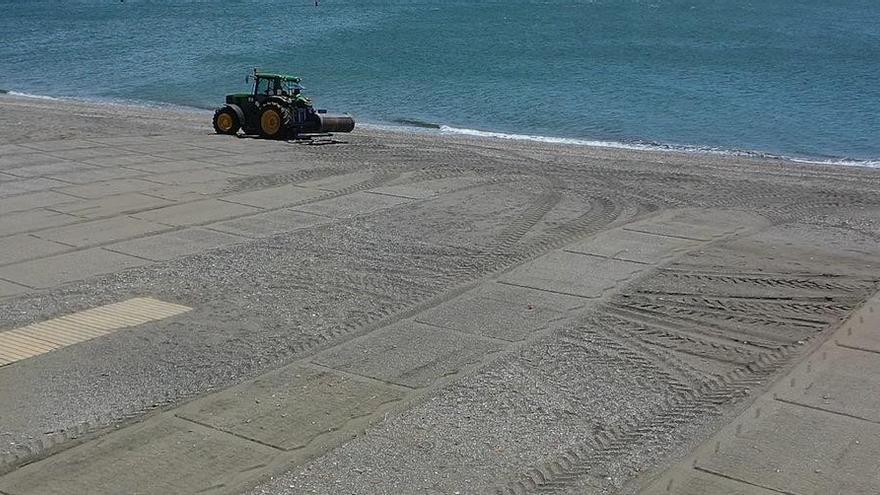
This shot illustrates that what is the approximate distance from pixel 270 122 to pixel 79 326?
14123mm

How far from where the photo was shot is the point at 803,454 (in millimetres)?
8422

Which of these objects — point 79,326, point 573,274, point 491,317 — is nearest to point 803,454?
point 491,317

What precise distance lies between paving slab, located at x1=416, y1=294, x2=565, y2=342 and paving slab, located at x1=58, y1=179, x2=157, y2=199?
835 cm

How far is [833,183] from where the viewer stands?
2214 centimetres

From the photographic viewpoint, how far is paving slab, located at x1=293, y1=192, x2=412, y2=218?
17031mm

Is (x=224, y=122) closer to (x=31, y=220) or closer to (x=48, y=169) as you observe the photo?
(x=48, y=169)

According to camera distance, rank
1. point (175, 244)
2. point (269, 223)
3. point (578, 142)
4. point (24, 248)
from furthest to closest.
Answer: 1. point (578, 142)
2. point (269, 223)
3. point (175, 244)
4. point (24, 248)

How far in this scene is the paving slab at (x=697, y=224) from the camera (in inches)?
632

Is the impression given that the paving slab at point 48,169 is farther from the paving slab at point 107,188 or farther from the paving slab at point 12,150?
the paving slab at point 12,150

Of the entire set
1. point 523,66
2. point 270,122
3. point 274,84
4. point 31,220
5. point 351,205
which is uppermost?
point 523,66

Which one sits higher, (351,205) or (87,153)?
(87,153)

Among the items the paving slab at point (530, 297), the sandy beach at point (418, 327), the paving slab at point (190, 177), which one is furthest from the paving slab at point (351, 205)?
the paving slab at point (530, 297)

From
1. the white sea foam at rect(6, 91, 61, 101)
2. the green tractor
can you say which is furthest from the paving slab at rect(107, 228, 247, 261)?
the white sea foam at rect(6, 91, 61, 101)

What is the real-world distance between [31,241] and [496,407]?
28.1 feet
